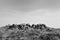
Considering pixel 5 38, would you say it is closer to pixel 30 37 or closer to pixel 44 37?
pixel 30 37

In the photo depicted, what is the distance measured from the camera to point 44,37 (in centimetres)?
1293

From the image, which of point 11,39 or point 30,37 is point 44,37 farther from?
point 11,39

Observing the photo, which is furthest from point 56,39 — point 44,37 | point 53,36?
point 44,37

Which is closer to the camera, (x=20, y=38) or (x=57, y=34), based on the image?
(x=20, y=38)

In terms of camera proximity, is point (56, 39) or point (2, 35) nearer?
point (56, 39)

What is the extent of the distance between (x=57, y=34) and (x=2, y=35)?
8973 millimetres

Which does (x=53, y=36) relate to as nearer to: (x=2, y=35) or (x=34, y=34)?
(x=34, y=34)

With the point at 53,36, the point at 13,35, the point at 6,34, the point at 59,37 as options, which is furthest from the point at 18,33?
the point at 59,37

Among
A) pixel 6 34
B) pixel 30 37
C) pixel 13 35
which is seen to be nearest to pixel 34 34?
pixel 30 37

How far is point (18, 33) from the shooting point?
556 inches

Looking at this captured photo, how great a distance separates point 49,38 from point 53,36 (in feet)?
2.85

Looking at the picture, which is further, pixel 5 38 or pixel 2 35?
pixel 2 35

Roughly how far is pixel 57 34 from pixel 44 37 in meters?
2.38

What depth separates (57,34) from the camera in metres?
13.7
